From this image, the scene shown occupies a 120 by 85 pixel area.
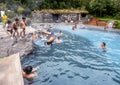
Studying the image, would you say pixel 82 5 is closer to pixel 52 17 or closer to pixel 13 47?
pixel 52 17

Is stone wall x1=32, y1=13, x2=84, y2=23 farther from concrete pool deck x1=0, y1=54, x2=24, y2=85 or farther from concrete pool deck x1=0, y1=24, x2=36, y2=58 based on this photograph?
concrete pool deck x1=0, y1=54, x2=24, y2=85

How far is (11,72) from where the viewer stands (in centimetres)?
591

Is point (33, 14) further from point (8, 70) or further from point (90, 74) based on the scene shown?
point (8, 70)

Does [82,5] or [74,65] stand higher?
[82,5]

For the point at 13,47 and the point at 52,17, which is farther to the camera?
the point at 52,17

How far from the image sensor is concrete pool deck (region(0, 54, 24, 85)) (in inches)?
215

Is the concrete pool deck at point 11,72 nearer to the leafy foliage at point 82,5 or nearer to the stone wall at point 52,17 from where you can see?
the stone wall at point 52,17

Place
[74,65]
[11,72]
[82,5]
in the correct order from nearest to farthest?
[11,72], [74,65], [82,5]

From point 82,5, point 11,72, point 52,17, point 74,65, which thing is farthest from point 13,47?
point 82,5

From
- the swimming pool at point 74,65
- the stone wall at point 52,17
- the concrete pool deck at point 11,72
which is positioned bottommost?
the swimming pool at point 74,65

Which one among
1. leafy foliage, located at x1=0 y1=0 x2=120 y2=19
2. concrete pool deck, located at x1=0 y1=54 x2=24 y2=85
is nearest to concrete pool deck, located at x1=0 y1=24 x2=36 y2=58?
concrete pool deck, located at x1=0 y1=54 x2=24 y2=85

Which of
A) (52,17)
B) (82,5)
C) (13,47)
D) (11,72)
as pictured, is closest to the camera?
(11,72)

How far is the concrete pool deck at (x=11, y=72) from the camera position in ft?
17.9

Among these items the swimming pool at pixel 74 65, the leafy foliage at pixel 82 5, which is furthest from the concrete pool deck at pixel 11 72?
the leafy foliage at pixel 82 5
